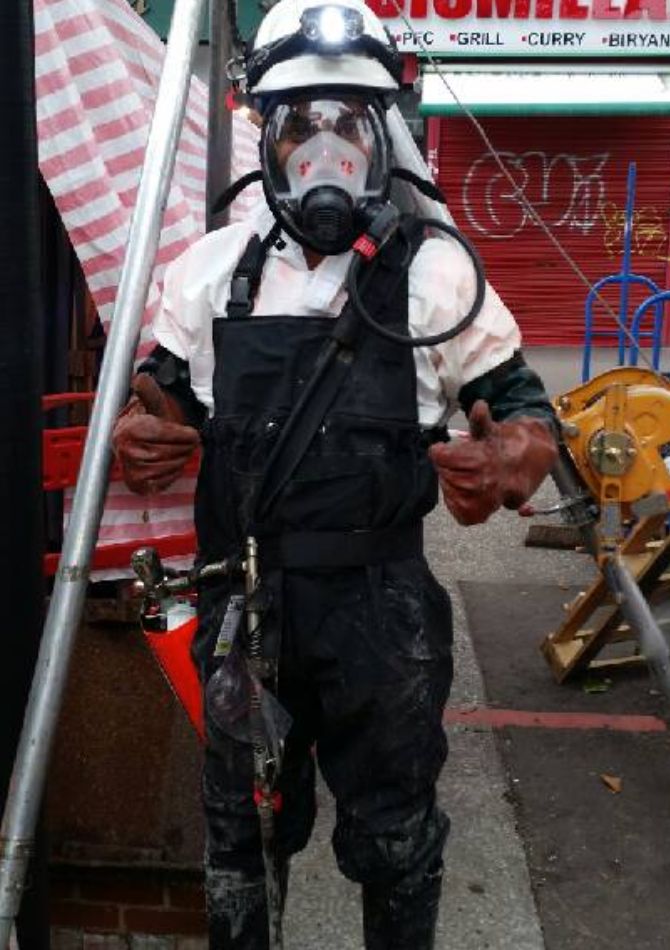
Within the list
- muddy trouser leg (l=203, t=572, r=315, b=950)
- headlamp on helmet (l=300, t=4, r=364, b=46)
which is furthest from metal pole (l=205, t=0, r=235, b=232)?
muddy trouser leg (l=203, t=572, r=315, b=950)

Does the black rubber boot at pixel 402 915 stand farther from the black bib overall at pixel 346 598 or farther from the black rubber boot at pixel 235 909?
the black rubber boot at pixel 235 909

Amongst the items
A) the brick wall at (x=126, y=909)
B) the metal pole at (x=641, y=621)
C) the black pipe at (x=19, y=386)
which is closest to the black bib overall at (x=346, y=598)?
the black pipe at (x=19, y=386)

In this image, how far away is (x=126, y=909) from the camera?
111 inches

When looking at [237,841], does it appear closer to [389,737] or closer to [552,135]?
[389,737]

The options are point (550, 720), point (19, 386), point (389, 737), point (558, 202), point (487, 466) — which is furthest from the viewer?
point (558, 202)

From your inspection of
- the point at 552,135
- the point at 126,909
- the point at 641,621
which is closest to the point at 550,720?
the point at 641,621

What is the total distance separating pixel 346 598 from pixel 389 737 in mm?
312

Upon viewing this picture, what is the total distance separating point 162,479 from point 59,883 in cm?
126

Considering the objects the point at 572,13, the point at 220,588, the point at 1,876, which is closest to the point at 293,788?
the point at 220,588

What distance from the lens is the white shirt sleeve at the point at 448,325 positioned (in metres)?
2.16

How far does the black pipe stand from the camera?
199 centimetres

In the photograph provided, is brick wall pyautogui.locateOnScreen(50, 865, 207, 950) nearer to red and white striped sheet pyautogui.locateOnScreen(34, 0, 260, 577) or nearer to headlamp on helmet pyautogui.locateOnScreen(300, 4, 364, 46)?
red and white striped sheet pyautogui.locateOnScreen(34, 0, 260, 577)

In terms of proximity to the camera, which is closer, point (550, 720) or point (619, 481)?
point (619, 481)

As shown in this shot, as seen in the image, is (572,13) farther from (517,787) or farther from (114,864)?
(114,864)
